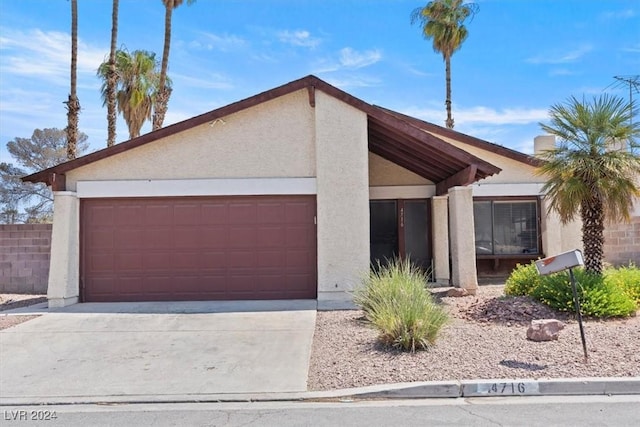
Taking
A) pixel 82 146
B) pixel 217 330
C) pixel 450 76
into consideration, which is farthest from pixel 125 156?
pixel 82 146

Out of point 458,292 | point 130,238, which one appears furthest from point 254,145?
point 458,292

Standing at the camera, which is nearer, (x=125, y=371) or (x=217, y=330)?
(x=125, y=371)

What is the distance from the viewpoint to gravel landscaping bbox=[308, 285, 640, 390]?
632 centimetres

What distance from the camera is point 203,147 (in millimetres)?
11664

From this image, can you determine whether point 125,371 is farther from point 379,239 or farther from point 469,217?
point 379,239

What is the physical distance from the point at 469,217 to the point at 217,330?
245 inches

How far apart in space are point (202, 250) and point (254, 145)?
2585mm

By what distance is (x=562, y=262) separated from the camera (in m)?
6.76

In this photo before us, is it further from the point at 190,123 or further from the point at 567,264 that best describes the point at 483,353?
the point at 190,123

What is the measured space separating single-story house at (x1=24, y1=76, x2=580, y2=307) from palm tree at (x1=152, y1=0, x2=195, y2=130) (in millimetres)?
11321

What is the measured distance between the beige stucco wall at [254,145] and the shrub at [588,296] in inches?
208

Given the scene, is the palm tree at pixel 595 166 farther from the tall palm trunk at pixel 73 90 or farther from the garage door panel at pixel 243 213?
the tall palm trunk at pixel 73 90

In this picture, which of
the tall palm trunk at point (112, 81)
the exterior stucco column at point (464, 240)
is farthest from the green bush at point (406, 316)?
the tall palm trunk at point (112, 81)

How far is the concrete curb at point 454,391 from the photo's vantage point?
595 centimetres
